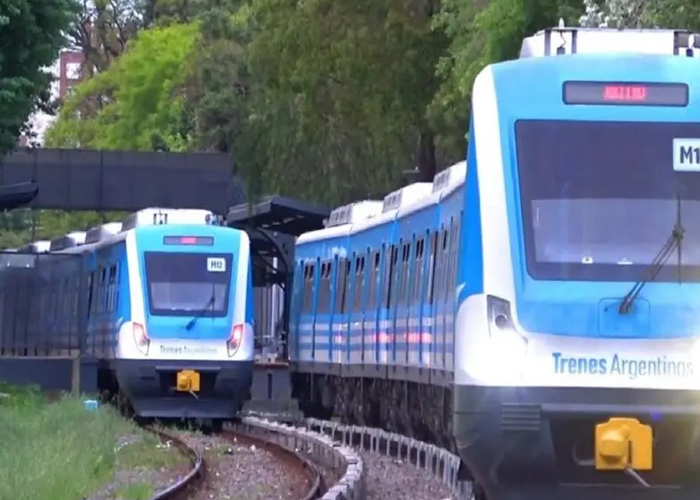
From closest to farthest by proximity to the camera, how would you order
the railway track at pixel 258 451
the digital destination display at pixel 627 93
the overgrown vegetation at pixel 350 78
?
the digital destination display at pixel 627 93, the railway track at pixel 258 451, the overgrown vegetation at pixel 350 78

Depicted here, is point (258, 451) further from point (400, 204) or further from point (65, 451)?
point (65, 451)

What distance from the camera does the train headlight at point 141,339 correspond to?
90.4 feet

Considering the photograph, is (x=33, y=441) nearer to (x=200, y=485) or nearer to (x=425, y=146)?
(x=200, y=485)

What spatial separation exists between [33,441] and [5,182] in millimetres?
29260

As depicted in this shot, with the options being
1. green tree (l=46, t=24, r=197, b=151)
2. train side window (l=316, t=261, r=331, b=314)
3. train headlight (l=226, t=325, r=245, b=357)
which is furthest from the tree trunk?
green tree (l=46, t=24, r=197, b=151)

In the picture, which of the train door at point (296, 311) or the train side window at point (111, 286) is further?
the train door at point (296, 311)

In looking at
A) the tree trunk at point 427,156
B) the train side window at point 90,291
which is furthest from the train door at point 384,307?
the tree trunk at point 427,156

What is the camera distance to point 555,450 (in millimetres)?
12211

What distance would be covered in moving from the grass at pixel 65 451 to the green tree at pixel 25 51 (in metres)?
4.23

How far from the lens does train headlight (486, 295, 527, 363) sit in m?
12.2

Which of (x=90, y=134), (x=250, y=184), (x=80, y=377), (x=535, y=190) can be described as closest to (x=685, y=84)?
(x=535, y=190)

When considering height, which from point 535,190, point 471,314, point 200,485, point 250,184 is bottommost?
point 200,485

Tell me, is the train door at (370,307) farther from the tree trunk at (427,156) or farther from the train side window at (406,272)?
the tree trunk at (427,156)

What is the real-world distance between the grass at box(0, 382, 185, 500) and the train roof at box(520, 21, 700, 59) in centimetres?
584
